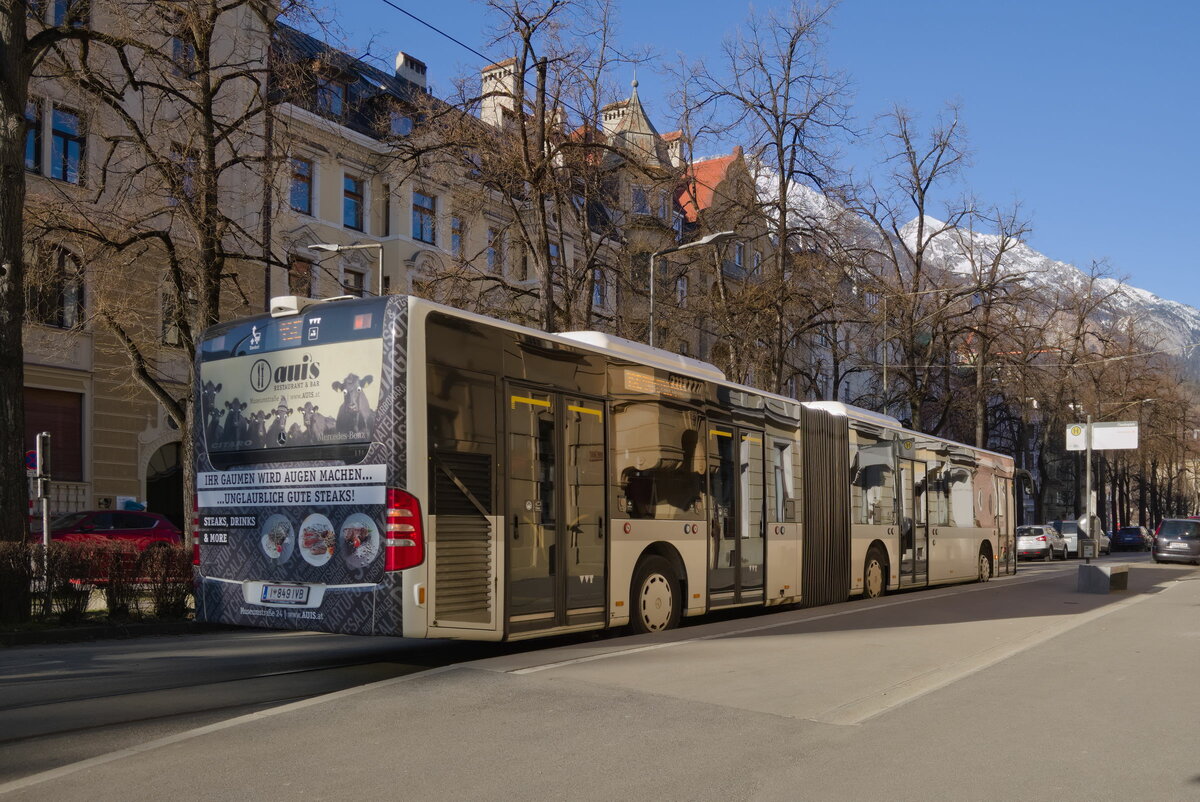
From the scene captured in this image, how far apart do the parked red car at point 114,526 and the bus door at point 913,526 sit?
14.0 m

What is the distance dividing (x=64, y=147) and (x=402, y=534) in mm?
Answer: 23484

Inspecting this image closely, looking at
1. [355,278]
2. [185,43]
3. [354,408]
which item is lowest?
[354,408]

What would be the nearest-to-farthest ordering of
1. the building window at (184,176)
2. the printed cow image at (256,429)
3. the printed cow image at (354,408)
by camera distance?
the printed cow image at (354,408)
the printed cow image at (256,429)
the building window at (184,176)

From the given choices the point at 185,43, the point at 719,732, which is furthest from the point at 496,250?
the point at 719,732

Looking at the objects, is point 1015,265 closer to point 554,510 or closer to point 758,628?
point 758,628

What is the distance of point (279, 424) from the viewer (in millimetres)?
9984

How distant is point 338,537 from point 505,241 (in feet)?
60.4

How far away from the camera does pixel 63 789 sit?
558 centimetres

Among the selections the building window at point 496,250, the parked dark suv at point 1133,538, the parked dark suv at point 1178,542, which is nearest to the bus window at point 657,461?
the building window at point 496,250

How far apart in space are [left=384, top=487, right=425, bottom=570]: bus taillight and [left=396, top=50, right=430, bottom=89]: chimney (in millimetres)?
36719

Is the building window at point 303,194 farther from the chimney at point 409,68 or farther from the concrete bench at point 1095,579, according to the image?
the concrete bench at point 1095,579

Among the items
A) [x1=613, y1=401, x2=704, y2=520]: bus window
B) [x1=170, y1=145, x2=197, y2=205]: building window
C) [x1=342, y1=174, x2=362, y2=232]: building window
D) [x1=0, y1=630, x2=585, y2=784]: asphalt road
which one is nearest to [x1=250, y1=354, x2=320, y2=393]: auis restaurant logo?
[x1=0, y1=630, x2=585, y2=784]: asphalt road

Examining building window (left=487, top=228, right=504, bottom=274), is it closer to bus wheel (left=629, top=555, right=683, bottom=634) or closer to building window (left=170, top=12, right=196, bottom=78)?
building window (left=170, top=12, right=196, bottom=78)

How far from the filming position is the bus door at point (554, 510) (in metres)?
10.2
